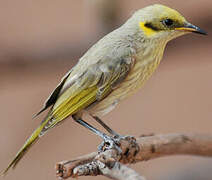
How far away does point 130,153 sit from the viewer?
2.22 meters

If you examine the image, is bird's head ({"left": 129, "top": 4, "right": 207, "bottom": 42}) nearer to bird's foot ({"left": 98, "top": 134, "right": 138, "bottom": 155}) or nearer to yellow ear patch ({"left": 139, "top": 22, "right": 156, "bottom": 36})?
yellow ear patch ({"left": 139, "top": 22, "right": 156, "bottom": 36})

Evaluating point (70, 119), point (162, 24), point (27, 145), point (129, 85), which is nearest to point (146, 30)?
point (162, 24)

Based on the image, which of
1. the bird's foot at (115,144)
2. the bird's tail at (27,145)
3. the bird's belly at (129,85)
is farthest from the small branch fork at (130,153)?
the bird's tail at (27,145)

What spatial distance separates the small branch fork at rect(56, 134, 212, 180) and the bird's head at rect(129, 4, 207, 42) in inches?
19.8

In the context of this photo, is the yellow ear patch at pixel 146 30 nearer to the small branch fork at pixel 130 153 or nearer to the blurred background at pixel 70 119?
the small branch fork at pixel 130 153

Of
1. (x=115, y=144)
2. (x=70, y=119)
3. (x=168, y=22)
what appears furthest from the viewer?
(x=70, y=119)

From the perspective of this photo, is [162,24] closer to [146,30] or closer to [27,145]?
[146,30]

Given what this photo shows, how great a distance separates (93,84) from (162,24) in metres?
0.43

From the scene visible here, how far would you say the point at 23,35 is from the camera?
4625mm

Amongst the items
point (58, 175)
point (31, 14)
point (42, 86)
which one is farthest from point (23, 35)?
point (58, 175)

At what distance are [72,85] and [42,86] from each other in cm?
260

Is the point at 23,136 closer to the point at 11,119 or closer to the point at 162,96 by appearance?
the point at 11,119

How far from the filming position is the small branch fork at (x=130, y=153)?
1.75 metres

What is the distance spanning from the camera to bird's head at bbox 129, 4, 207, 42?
7.56 ft
